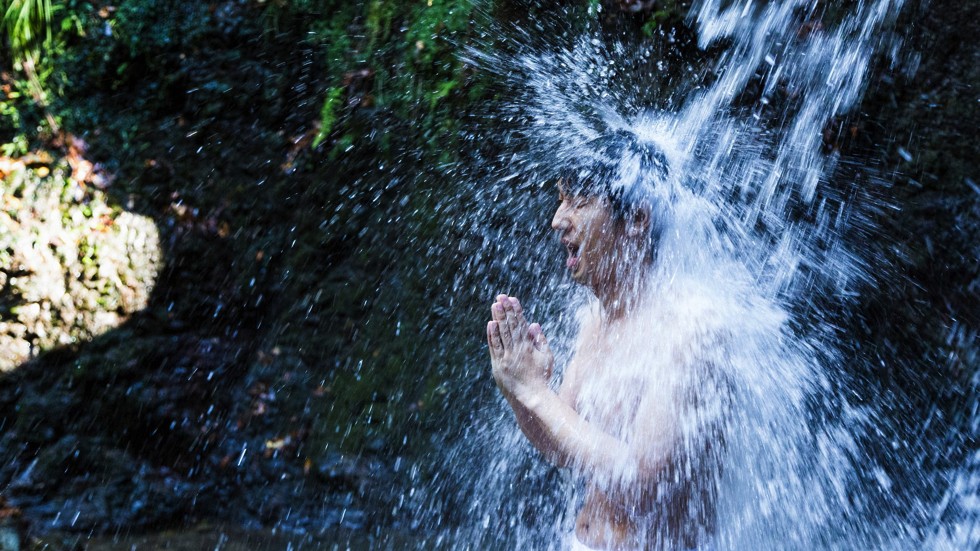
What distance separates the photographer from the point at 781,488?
11.4 ft

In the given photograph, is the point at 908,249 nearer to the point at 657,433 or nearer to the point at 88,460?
the point at 657,433

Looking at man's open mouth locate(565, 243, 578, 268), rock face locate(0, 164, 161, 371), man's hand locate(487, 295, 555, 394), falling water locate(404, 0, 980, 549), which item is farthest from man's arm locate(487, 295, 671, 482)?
rock face locate(0, 164, 161, 371)

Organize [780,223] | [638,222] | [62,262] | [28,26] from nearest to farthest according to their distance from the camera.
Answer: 1. [638,222]
2. [780,223]
3. [62,262]
4. [28,26]

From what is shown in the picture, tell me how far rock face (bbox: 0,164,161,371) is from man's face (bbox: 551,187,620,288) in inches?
145

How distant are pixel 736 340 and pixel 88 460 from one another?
4.22 m

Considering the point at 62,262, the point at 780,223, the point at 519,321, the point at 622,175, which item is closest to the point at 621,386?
the point at 519,321

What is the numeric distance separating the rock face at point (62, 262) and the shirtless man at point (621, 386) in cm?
368

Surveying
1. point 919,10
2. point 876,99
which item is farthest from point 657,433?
point 919,10

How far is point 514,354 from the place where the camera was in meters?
2.29

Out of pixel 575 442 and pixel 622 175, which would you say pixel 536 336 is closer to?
pixel 575 442

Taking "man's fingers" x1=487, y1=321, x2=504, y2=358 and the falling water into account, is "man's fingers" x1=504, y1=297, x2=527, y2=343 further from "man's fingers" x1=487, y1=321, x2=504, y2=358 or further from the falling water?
the falling water

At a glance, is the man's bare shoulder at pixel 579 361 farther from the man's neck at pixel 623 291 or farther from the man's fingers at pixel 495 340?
the man's fingers at pixel 495 340

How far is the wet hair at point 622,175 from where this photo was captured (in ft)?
7.70

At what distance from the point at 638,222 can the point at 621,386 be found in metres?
0.51
